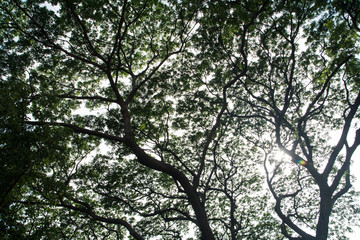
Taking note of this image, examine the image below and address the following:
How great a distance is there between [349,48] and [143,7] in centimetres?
905

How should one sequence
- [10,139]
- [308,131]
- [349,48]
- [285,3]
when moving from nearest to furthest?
[10,139]
[285,3]
[349,48]
[308,131]

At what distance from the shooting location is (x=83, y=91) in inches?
382

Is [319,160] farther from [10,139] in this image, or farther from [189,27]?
[10,139]

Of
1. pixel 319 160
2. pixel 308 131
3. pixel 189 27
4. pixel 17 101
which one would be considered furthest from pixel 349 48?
pixel 17 101

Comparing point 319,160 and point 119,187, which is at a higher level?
point 319,160

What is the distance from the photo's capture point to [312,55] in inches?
389

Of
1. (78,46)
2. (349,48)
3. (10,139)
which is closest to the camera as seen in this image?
(10,139)

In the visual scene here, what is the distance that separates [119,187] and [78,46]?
7.26 meters

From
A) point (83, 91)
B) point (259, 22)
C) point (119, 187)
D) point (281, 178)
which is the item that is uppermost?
point (259, 22)

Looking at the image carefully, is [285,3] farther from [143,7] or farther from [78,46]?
[78,46]

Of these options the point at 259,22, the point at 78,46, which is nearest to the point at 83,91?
the point at 78,46

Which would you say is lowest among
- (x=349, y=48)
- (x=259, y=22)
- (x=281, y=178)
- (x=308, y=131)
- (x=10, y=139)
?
(x=10, y=139)

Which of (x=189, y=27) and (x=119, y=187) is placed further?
(x=119, y=187)

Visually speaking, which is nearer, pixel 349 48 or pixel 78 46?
pixel 349 48
